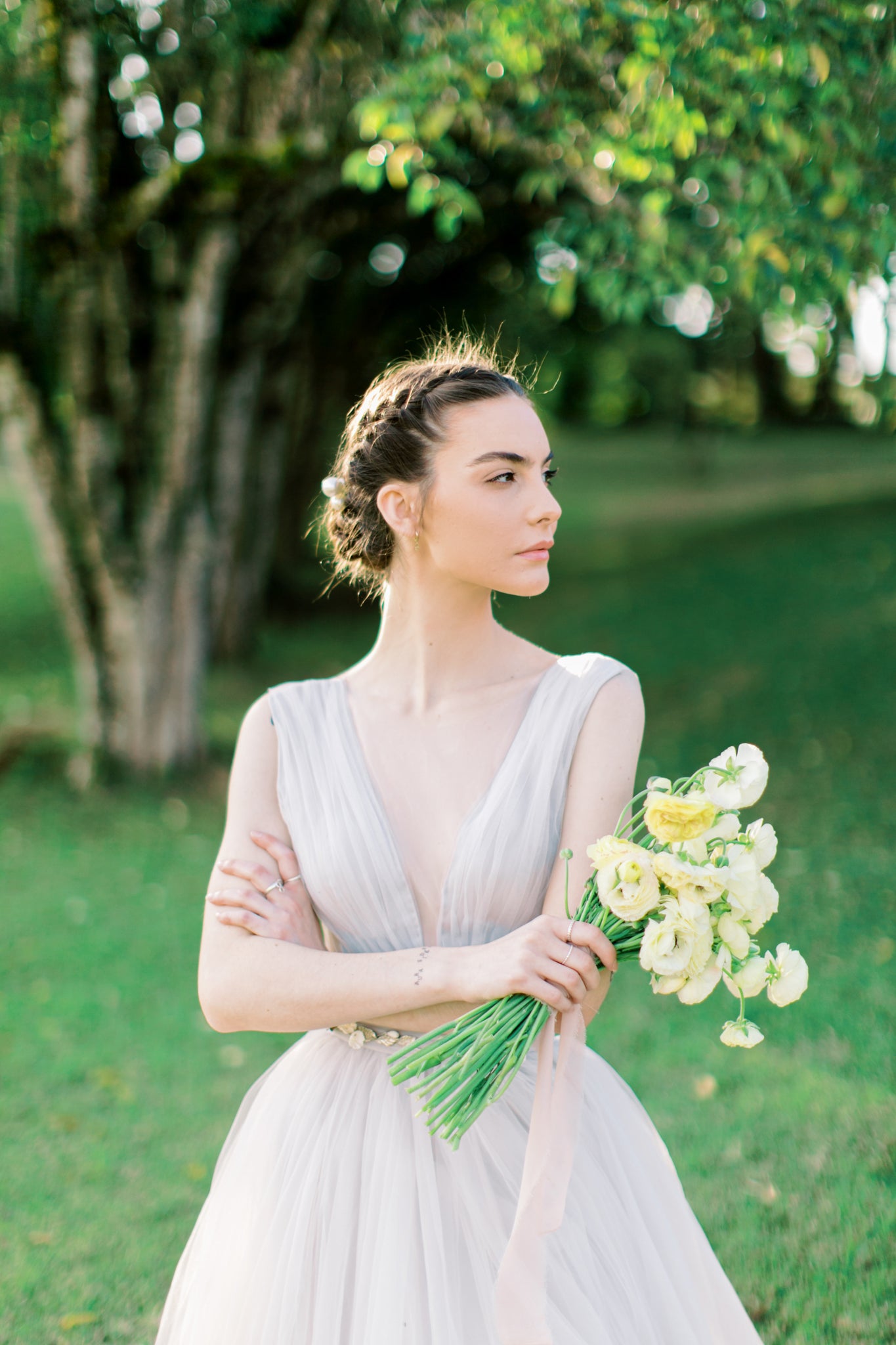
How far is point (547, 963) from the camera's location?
82.0 inches

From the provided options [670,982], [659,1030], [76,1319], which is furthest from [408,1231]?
[659,1030]

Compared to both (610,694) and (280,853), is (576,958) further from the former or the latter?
(280,853)

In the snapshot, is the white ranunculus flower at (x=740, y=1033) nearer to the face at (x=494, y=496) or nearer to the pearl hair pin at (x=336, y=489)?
the face at (x=494, y=496)

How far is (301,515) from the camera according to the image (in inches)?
662

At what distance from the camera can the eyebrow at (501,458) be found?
2.43m

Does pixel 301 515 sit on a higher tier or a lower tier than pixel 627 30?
lower

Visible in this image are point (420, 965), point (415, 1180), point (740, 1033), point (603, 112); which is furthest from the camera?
point (603, 112)

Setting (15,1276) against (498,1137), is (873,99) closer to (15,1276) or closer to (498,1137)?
(498,1137)

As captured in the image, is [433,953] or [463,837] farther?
[463,837]

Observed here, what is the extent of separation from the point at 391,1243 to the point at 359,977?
0.51 m

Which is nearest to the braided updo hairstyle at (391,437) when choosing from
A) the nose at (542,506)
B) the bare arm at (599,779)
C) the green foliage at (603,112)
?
the nose at (542,506)

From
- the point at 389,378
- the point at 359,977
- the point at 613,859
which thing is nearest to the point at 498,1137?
the point at 359,977

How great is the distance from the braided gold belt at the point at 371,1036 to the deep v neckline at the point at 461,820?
0.21 metres

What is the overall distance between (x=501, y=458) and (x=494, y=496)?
0.25 ft
